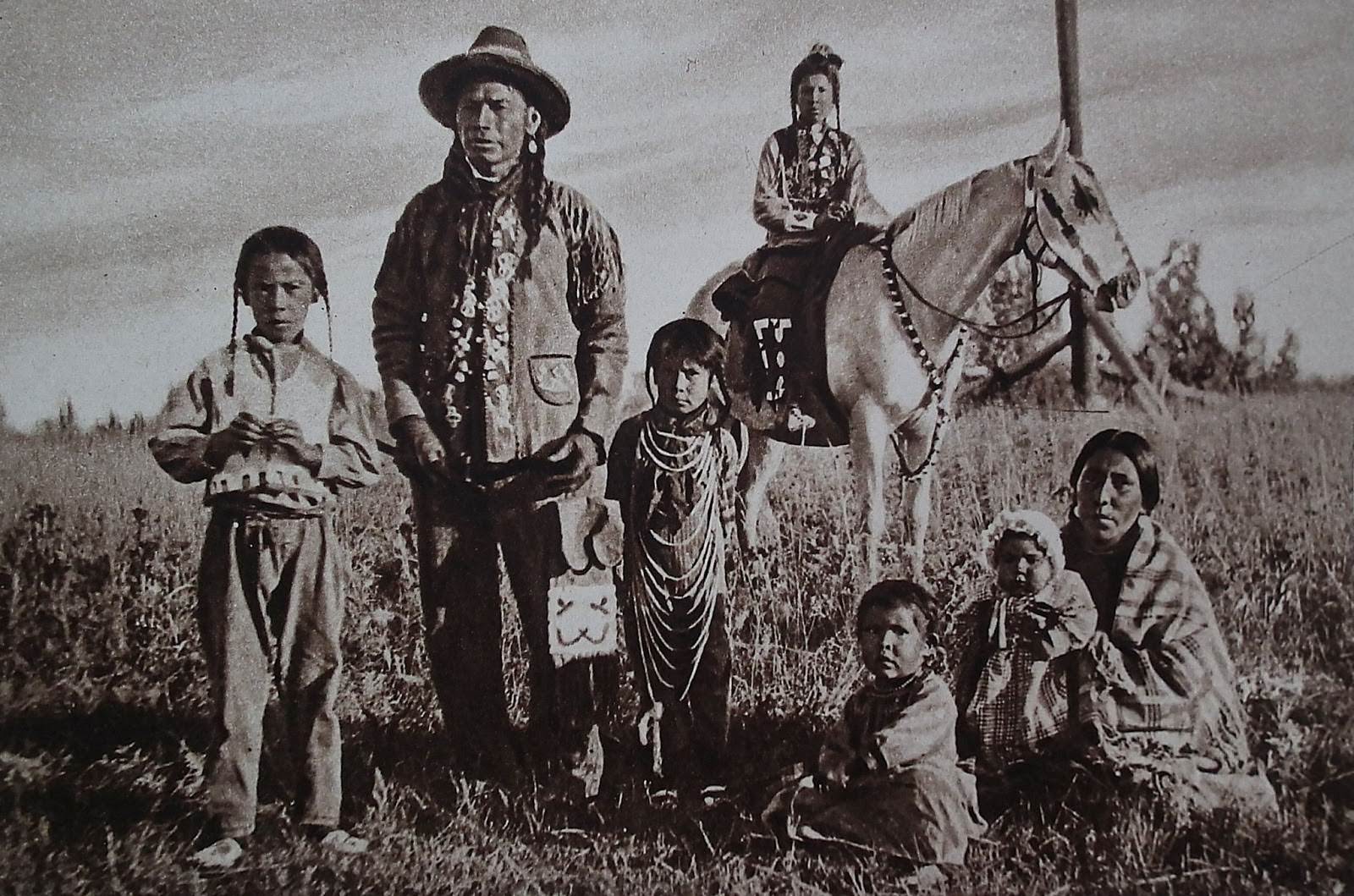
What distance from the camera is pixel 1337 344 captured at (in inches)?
165

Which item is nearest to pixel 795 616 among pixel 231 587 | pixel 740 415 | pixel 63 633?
pixel 740 415

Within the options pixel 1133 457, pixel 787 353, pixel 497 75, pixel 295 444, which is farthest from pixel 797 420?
pixel 295 444

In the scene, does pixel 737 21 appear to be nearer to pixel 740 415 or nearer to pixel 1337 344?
pixel 740 415

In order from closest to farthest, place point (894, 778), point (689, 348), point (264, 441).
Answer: point (894, 778) → point (264, 441) → point (689, 348)

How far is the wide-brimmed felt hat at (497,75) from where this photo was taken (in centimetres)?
402

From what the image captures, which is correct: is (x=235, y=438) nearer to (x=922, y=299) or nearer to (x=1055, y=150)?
(x=922, y=299)

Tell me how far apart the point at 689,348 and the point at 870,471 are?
77cm

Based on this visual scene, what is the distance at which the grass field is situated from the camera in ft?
12.4

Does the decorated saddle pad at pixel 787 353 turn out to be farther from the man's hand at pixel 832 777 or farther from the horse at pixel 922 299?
the man's hand at pixel 832 777

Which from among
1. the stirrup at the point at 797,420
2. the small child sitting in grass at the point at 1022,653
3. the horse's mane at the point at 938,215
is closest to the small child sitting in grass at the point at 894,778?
the small child sitting in grass at the point at 1022,653

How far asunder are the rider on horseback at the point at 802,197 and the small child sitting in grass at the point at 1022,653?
1.12 meters

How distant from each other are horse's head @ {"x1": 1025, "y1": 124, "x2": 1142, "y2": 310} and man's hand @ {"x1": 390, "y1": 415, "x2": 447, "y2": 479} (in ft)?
7.23

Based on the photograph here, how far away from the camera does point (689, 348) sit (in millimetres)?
3977

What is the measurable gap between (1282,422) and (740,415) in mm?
1980
